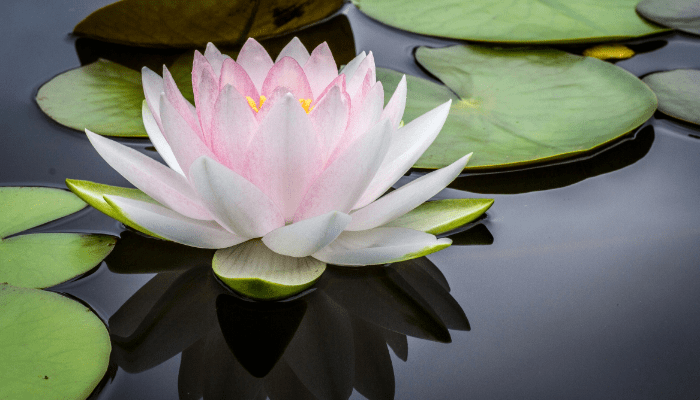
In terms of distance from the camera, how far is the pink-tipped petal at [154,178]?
38.0 inches

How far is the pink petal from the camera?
3.61ft

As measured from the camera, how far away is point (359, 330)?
38.6 inches

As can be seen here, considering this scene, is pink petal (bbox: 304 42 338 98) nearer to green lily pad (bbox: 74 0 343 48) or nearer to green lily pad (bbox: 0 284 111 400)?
green lily pad (bbox: 0 284 111 400)

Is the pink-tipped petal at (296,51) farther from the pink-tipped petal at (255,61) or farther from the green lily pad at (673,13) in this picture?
the green lily pad at (673,13)

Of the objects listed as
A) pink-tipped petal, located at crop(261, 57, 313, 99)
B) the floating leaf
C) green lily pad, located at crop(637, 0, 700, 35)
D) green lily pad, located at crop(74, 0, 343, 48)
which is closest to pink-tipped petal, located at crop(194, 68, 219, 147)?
pink-tipped petal, located at crop(261, 57, 313, 99)

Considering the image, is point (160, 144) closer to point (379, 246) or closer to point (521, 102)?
point (379, 246)

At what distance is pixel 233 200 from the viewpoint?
88 centimetres

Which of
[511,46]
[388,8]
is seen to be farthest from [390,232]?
[388,8]

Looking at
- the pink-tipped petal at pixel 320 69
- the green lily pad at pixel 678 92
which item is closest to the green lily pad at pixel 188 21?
the pink-tipped petal at pixel 320 69

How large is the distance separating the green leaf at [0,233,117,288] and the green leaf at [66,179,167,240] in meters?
0.10

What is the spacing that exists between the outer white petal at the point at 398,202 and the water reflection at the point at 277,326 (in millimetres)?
140

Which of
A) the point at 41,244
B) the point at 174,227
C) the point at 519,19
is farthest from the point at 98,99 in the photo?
the point at 519,19

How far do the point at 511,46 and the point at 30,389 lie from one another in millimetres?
1746

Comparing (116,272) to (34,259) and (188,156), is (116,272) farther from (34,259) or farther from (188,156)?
(188,156)
